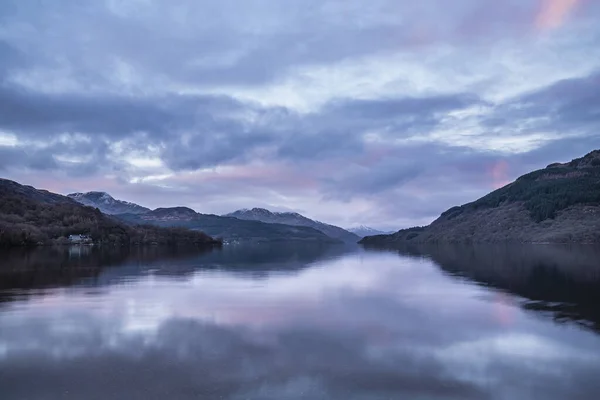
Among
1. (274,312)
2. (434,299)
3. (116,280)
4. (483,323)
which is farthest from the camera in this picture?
(116,280)

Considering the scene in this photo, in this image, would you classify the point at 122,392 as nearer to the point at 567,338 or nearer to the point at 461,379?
the point at 461,379

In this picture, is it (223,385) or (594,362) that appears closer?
(223,385)

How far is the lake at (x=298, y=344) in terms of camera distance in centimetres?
1773

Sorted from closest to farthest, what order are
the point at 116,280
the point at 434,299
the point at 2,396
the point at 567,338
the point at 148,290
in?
the point at 2,396 < the point at 567,338 < the point at 434,299 < the point at 148,290 < the point at 116,280

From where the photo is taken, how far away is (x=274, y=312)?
3531cm

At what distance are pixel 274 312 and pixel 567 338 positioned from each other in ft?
59.4

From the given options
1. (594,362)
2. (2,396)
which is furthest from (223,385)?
(594,362)

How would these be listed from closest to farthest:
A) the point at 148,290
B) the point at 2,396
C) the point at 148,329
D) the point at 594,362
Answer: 1. the point at 2,396
2. the point at 594,362
3. the point at 148,329
4. the point at 148,290

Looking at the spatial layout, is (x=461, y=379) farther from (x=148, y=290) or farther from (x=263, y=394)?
(x=148, y=290)

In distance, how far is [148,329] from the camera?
28.8 metres

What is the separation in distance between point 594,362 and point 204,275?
53.3 meters

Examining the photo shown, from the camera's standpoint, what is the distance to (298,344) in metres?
25.0

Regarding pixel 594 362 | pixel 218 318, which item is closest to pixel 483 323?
pixel 594 362

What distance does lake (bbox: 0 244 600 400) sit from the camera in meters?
17.7
